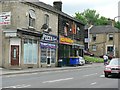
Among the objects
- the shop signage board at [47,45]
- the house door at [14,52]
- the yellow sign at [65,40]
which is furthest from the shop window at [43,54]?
the house door at [14,52]

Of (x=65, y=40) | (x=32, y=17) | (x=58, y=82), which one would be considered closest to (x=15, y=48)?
(x=32, y=17)

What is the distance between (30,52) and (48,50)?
499 centimetres

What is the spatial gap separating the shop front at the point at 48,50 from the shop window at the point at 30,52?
1531mm

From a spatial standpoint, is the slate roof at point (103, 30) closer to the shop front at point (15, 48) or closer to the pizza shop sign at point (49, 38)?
the pizza shop sign at point (49, 38)

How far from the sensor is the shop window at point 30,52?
37.0 m

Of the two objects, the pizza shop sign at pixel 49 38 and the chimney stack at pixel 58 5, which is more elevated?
the chimney stack at pixel 58 5

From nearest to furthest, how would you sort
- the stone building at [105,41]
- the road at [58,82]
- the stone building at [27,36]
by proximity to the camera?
the road at [58,82] < the stone building at [27,36] < the stone building at [105,41]

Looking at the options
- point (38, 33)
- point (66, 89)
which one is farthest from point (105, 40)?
point (66, 89)

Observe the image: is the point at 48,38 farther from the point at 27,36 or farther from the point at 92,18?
the point at 92,18

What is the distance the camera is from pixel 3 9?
119 ft

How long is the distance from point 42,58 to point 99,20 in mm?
81481

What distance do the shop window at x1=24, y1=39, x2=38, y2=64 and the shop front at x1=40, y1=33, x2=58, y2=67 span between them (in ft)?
5.02

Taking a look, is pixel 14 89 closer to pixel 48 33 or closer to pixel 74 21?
pixel 48 33

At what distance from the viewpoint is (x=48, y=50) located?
1676 inches
